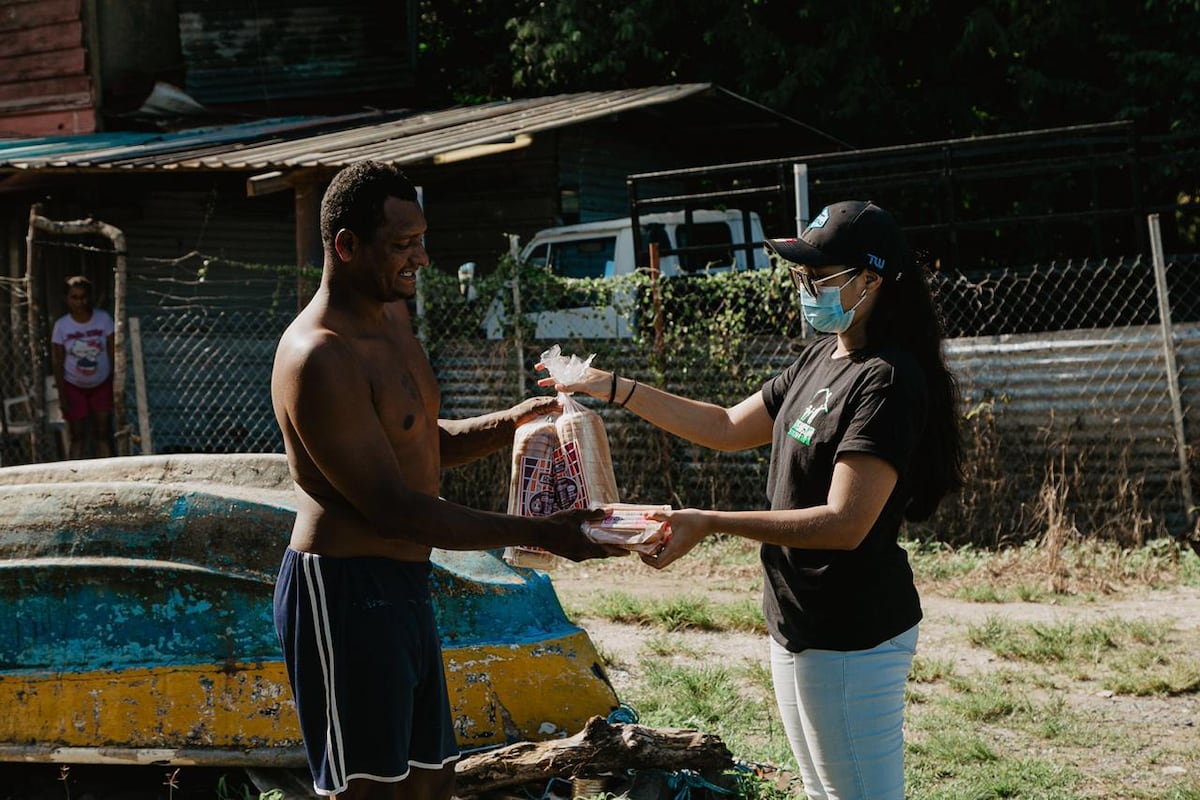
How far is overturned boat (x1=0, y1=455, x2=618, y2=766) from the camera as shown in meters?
4.45

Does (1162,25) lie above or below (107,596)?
above

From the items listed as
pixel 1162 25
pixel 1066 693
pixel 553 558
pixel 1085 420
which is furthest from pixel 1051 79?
pixel 553 558

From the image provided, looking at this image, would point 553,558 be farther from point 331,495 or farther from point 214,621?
point 214,621

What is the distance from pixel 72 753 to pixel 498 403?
5939 mm

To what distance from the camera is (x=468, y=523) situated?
10.0 ft

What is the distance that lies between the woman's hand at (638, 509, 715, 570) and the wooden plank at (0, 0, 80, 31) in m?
16.8

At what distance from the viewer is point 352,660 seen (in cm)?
307

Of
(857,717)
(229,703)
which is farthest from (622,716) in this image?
(857,717)

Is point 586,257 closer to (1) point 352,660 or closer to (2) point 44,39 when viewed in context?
(2) point 44,39

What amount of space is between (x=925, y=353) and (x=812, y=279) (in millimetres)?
328

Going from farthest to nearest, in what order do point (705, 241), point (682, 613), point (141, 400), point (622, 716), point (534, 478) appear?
point (705, 241) → point (141, 400) → point (682, 613) → point (622, 716) → point (534, 478)

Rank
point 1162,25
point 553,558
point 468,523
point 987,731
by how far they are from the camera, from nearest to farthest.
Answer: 1. point 468,523
2. point 553,558
3. point 987,731
4. point 1162,25

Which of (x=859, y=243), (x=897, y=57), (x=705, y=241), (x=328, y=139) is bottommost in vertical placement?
(x=859, y=243)

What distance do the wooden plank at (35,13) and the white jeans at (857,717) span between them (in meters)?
17.2
